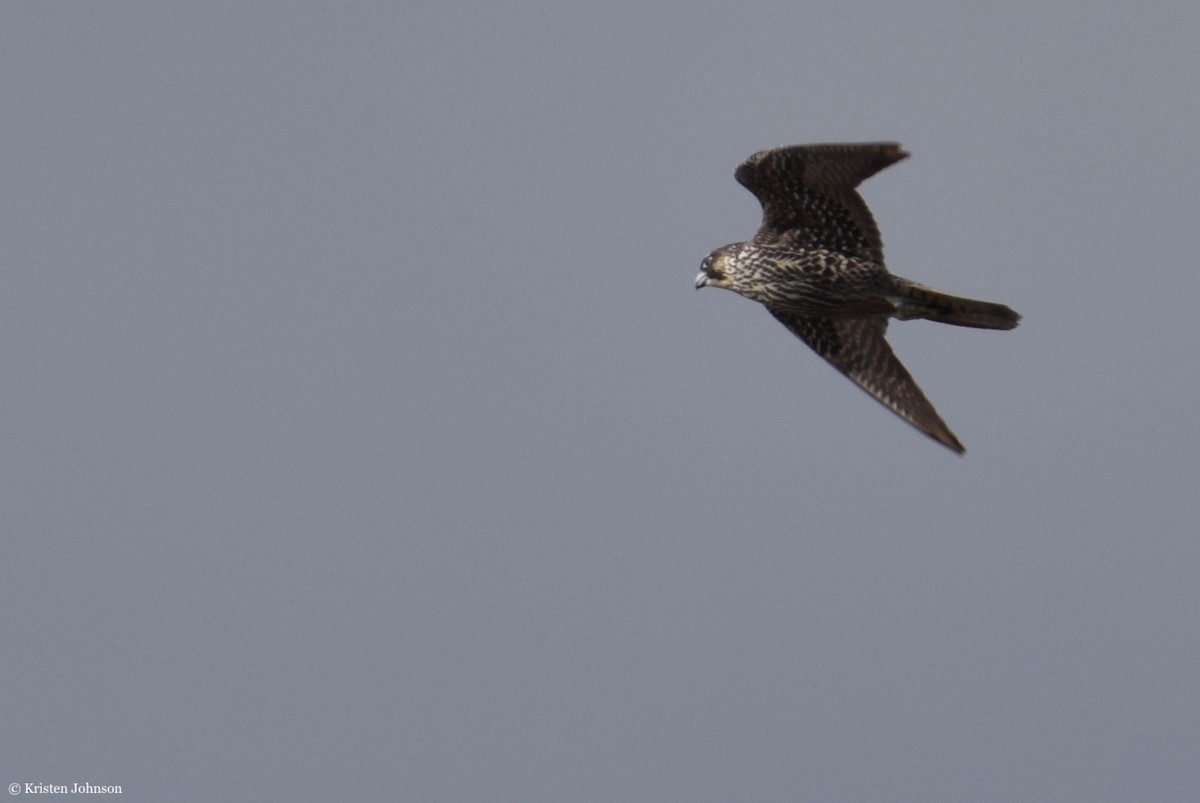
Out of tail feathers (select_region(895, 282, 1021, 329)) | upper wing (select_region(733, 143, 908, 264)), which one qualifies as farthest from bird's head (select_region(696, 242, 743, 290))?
tail feathers (select_region(895, 282, 1021, 329))

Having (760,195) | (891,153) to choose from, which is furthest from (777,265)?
(891,153)

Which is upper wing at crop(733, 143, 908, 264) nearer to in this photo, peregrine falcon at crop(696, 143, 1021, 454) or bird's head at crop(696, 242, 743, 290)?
peregrine falcon at crop(696, 143, 1021, 454)

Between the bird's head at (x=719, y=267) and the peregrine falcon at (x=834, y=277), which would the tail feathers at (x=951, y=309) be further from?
the bird's head at (x=719, y=267)

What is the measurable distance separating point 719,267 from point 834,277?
1.35m

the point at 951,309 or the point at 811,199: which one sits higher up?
the point at 811,199

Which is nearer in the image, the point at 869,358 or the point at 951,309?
the point at 951,309

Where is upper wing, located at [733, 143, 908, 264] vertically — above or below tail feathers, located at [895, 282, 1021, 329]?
above

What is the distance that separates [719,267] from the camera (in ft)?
61.7

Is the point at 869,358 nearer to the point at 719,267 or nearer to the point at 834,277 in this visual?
the point at 834,277

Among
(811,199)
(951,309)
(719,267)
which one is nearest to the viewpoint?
(951,309)

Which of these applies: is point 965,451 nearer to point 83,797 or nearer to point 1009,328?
point 1009,328

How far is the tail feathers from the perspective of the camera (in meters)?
17.2

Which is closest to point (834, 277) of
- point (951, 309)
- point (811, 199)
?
point (811, 199)

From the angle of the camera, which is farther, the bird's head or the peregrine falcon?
the bird's head
